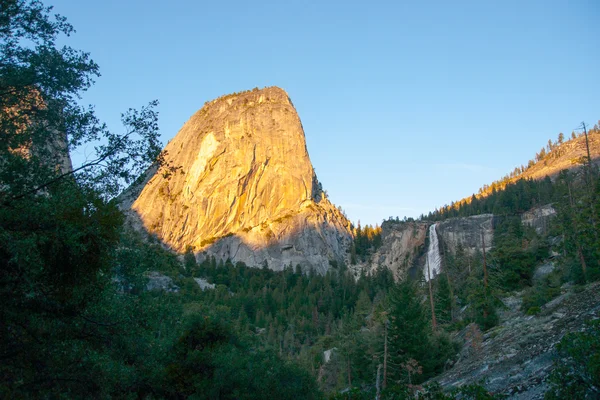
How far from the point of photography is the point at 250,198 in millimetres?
160375

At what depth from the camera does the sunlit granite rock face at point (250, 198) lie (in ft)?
492

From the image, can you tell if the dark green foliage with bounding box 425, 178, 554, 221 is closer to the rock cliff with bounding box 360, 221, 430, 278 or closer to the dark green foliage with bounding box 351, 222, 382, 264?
the rock cliff with bounding box 360, 221, 430, 278

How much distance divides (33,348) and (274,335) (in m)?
75.6

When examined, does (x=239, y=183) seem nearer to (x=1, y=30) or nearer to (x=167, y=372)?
(x=167, y=372)

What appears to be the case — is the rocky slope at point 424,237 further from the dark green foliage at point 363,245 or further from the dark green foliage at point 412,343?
the dark green foliage at point 412,343

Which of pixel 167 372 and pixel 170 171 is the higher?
pixel 170 171

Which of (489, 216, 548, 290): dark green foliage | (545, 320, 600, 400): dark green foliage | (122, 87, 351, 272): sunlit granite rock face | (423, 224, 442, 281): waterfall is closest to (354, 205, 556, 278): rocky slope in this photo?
(423, 224, 442, 281): waterfall

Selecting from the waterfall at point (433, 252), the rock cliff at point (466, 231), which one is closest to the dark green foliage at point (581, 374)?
the rock cliff at point (466, 231)

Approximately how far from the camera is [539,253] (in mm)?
62375

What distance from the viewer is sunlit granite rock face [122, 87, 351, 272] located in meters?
150

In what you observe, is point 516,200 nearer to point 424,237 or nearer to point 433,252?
point 424,237

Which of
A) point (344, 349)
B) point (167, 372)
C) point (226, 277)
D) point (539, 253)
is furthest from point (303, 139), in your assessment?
point (167, 372)

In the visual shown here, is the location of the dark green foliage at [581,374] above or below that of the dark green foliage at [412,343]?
above

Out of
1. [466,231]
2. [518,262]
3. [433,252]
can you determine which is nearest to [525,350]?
[518,262]
